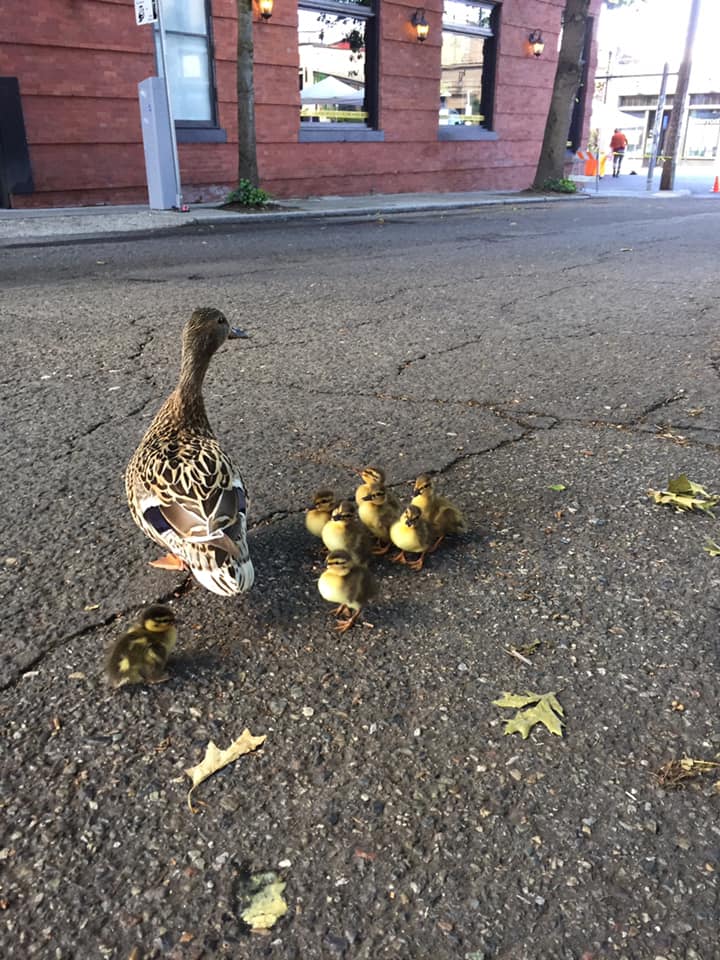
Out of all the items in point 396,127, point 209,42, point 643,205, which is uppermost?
point 209,42

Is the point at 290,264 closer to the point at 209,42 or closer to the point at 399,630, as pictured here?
the point at 399,630

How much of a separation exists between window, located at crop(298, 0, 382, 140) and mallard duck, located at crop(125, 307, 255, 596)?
751 inches

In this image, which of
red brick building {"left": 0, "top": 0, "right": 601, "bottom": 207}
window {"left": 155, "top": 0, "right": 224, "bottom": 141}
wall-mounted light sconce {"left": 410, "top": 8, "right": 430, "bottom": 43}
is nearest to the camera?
red brick building {"left": 0, "top": 0, "right": 601, "bottom": 207}

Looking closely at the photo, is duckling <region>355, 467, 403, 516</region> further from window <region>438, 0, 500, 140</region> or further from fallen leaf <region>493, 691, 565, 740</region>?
window <region>438, 0, 500, 140</region>

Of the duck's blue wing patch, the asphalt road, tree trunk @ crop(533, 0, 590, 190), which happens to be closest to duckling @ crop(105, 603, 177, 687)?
the asphalt road

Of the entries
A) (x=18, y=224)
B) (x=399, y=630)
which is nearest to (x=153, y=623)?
(x=399, y=630)

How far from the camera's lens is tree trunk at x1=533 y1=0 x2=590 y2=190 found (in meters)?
21.7

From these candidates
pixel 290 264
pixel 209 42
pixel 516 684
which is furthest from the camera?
pixel 209 42

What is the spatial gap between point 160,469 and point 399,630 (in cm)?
97

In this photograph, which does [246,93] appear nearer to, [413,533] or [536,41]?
[536,41]

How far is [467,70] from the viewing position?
24.9 meters

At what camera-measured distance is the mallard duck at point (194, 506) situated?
2479 mm

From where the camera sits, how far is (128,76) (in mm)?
16203

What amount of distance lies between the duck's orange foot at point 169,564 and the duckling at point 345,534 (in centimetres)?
54
